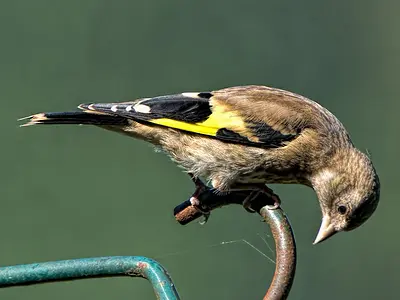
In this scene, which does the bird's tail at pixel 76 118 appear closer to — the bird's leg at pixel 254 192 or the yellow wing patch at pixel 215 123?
the yellow wing patch at pixel 215 123

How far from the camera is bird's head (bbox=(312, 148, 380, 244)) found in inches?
183

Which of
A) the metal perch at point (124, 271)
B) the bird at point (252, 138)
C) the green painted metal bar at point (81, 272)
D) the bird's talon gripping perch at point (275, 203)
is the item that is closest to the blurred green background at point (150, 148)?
the bird at point (252, 138)

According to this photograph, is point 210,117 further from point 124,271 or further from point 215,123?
point 124,271

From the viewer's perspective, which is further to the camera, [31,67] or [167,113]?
[31,67]

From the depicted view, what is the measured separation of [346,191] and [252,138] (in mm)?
475

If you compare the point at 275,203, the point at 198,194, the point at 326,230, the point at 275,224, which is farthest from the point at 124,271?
the point at 326,230

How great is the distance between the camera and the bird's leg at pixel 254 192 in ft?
14.3

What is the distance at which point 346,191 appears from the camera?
15.6ft

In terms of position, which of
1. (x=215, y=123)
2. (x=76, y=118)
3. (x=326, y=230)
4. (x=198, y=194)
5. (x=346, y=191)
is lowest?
(x=326, y=230)

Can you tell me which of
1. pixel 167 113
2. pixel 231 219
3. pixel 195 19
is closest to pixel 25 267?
pixel 167 113

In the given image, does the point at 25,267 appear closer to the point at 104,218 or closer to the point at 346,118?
the point at 104,218

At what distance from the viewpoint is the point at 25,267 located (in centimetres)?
354

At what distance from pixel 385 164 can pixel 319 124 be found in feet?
16.7

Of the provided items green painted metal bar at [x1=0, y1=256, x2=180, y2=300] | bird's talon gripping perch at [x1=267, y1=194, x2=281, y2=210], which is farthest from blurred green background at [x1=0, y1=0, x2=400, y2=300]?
green painted metal bar at [x1=0, y1=256, x2=180, y2=300]
